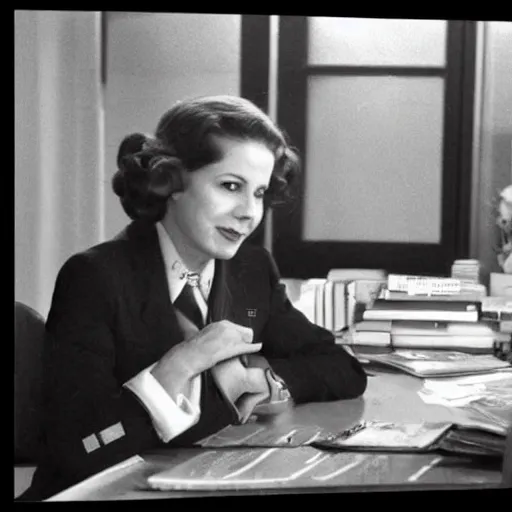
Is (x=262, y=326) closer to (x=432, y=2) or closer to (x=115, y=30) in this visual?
(x=115, y=30)

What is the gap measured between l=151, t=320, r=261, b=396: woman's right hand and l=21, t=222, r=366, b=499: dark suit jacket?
0.02 meters

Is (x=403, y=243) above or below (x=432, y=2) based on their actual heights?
below

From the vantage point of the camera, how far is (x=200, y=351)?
8.23 feet

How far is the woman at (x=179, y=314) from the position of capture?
8.02ft

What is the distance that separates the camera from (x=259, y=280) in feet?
8.42

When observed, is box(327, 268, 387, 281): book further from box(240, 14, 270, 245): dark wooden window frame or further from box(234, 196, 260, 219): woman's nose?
box(240, 14, 270, 245): dark wooden window frame

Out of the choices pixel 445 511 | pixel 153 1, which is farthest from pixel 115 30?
pixel 445 511

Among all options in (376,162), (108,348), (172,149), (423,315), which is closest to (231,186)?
(172,149)

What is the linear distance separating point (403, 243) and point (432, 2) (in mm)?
780

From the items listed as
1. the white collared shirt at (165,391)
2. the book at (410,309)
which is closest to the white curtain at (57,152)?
the white collared shirt at (165,391)

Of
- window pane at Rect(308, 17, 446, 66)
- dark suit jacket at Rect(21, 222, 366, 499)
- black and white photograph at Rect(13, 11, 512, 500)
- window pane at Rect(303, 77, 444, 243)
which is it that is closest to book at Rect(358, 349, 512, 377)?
black and white photograph at Rect(13, 11, 512, 500)

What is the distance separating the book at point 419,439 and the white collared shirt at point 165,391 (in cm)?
39

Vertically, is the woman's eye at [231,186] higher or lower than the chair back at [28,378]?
higher

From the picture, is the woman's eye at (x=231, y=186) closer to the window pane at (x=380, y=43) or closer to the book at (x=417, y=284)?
the window pane at (x=380, y=43)
